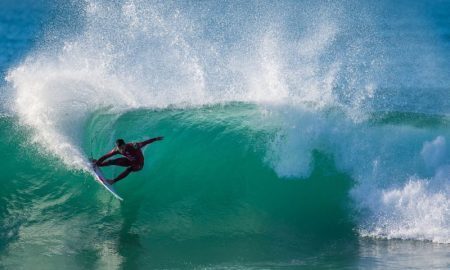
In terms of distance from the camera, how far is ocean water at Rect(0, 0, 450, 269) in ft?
32.0

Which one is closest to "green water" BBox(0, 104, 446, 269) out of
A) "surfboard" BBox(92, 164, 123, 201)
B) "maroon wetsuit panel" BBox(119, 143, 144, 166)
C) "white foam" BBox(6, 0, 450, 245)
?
"white foam" BBox(6, 0, 450, 245)

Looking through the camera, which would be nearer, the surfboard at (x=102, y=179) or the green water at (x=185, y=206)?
the green water at (x=185, y=206)

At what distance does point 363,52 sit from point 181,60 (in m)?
5.39

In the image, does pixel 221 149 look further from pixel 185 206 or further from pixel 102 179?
pixel 102 179

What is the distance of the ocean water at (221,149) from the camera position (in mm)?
9750

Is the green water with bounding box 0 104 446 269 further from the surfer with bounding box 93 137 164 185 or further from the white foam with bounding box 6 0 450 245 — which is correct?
the surfer with bounding box 93 137 164 185

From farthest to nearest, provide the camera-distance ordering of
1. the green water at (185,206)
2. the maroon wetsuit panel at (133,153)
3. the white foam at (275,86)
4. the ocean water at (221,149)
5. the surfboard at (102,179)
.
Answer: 1. the white foam at (275,86)
2. the surfboard at (102,179)
3. the maroon wetsuit panel at (133,153)
4. the ocean water at (221,149)
5. the green water at (185,206)

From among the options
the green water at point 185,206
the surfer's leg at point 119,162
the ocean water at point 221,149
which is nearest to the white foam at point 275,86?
the ocean water at point 221,149

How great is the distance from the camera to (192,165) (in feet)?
39.3

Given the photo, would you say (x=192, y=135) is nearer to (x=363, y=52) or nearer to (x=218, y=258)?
(x=218, y=258)

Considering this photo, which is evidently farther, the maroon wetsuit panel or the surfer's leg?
the surfer's leg

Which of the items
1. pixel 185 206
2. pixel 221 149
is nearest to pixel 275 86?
pixel 221 149

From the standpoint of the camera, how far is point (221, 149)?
1223 centimetres

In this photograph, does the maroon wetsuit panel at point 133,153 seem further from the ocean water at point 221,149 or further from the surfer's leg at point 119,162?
the ocean water at point 221,149
